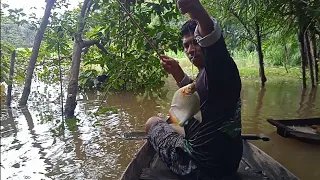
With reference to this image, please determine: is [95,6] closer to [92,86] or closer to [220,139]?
[220,139]

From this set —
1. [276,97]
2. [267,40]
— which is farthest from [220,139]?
[267,40]

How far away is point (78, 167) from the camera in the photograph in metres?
4.05

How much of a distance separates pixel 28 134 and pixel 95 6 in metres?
2.57

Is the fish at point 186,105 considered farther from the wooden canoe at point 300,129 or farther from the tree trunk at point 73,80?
the tree trunk at point 73,80

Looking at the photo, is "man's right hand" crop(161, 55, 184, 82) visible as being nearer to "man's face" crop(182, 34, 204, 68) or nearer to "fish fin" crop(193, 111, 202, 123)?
"man's face" crop(182, 34, 204, 68)

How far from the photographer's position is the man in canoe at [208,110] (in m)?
1.67

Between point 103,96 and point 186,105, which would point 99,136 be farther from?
point 186,105

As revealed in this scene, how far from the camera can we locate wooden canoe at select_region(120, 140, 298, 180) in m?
2.54

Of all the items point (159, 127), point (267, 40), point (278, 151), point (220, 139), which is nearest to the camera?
point (220, 139)

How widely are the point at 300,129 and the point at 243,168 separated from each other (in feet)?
7.27

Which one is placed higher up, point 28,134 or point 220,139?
point 220,139

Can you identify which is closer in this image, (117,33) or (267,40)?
(117,33)

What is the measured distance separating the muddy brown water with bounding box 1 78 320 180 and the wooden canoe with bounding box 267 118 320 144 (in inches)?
7.1

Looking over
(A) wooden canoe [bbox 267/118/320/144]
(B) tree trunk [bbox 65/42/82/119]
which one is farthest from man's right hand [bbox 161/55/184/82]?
(B) tree trunk [bbox 65/42/82/119]
